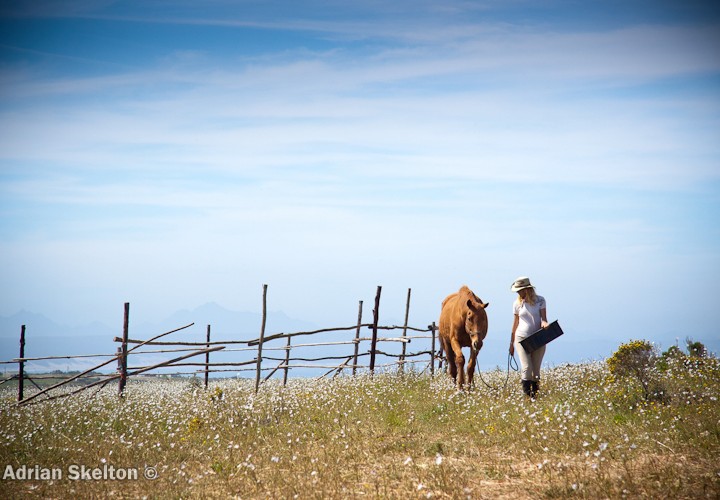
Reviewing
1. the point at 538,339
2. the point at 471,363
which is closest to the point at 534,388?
the point at 538,339

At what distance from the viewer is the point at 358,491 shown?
7023 mm

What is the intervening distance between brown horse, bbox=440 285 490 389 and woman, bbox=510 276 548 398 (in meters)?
1.39

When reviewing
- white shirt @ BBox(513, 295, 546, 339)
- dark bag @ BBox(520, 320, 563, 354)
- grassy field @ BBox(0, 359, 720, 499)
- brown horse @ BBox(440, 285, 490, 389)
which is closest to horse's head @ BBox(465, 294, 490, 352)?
brown horse @ BBox(440, 285, 490, 389)

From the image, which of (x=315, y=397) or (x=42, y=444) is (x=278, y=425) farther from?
(x=42, y=444)

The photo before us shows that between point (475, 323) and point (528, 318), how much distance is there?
1.79 m

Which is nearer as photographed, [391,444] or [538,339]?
[391,444]

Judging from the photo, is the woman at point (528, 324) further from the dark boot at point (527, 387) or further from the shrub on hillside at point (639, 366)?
the shrub on hillside at point (639, 366)

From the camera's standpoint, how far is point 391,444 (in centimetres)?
866

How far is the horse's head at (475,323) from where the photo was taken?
1248 cm

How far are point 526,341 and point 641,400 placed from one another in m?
2.09

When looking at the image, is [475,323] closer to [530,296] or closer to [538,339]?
[530,296]

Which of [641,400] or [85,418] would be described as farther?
[85,418]

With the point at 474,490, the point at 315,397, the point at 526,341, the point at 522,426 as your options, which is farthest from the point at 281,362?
the point at 474,490

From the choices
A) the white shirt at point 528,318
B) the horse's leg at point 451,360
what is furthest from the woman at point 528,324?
the horse's leg at point 451,360
